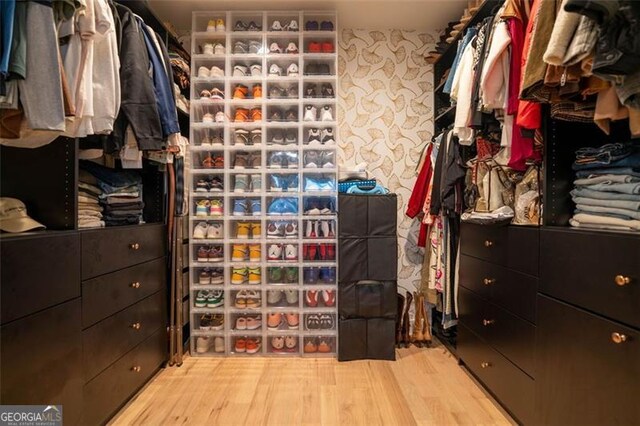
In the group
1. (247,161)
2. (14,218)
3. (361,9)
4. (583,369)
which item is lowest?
(583,369)

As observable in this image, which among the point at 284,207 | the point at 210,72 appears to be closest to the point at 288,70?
the point at 210,72

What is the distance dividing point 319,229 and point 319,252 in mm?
149

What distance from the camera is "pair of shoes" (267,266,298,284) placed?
2.10 m

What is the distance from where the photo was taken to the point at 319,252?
209 cm

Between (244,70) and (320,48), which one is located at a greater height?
(320,48)

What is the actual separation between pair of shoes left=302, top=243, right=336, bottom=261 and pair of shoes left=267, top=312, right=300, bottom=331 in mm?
385

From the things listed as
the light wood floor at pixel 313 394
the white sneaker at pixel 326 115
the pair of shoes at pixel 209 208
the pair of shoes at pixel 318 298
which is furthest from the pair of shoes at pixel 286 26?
the light wood floor at pixel 313 394

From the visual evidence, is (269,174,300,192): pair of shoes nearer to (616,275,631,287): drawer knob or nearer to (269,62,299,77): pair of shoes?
(269,62,299,77): pair of shoes

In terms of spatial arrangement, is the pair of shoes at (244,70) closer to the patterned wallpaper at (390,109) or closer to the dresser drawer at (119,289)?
the patterned wallpaper at (390,109)

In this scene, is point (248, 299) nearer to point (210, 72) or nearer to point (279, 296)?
point (279, 296)

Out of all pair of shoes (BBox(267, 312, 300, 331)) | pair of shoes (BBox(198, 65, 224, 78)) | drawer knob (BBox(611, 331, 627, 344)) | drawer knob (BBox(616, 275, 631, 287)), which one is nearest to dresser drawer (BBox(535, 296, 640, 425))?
drawer knob (BBox(611, 331, 627, 344))

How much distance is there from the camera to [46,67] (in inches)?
34.5

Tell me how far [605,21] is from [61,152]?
1.69m

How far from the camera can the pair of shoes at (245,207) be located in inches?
81.7
